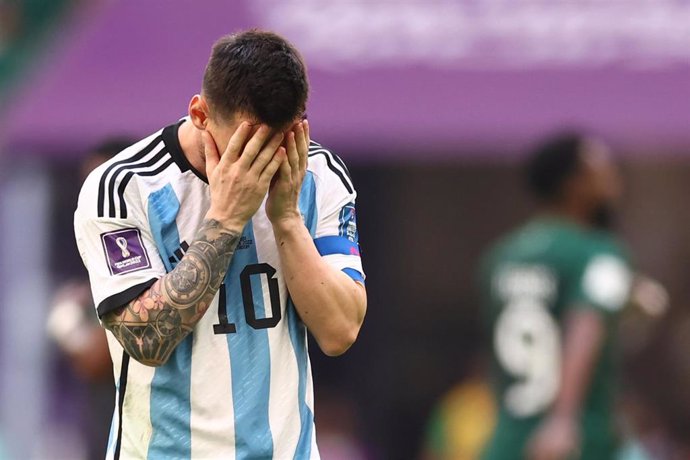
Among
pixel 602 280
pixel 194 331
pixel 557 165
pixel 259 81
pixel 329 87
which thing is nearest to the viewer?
pixel 259 81

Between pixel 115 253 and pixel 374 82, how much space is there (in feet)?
20.7

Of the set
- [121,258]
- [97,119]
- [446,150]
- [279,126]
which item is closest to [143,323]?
[121,258]

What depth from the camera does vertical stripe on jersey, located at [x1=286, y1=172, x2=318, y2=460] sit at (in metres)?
3.73

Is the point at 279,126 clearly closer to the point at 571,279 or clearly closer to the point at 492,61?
the point at 571,279

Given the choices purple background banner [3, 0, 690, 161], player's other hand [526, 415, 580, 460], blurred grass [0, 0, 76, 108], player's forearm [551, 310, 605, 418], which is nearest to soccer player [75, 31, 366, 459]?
player's forearm [551, 310, 605, 418]

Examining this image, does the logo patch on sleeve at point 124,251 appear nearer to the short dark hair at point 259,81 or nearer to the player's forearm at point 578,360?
the short dark hair at point 259,81

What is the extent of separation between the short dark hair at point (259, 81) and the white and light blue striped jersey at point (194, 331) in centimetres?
30

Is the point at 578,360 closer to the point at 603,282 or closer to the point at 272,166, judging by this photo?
the point at 603,282

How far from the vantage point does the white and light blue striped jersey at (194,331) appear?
11.8 ft

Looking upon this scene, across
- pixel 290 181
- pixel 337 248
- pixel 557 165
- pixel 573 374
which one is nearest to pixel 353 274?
pixel 337 248

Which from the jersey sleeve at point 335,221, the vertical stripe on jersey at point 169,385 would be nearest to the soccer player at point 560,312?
the jersey sleeve at point 335,221

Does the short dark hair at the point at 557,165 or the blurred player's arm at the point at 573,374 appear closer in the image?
the blurred player's arm at the point at 573,374

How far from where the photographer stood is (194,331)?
3.65 m

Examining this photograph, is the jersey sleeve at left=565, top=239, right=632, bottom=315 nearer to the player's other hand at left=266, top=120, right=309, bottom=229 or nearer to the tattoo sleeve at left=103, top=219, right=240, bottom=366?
the player's other hand at left=266, top=120, right=309, bottom=229
